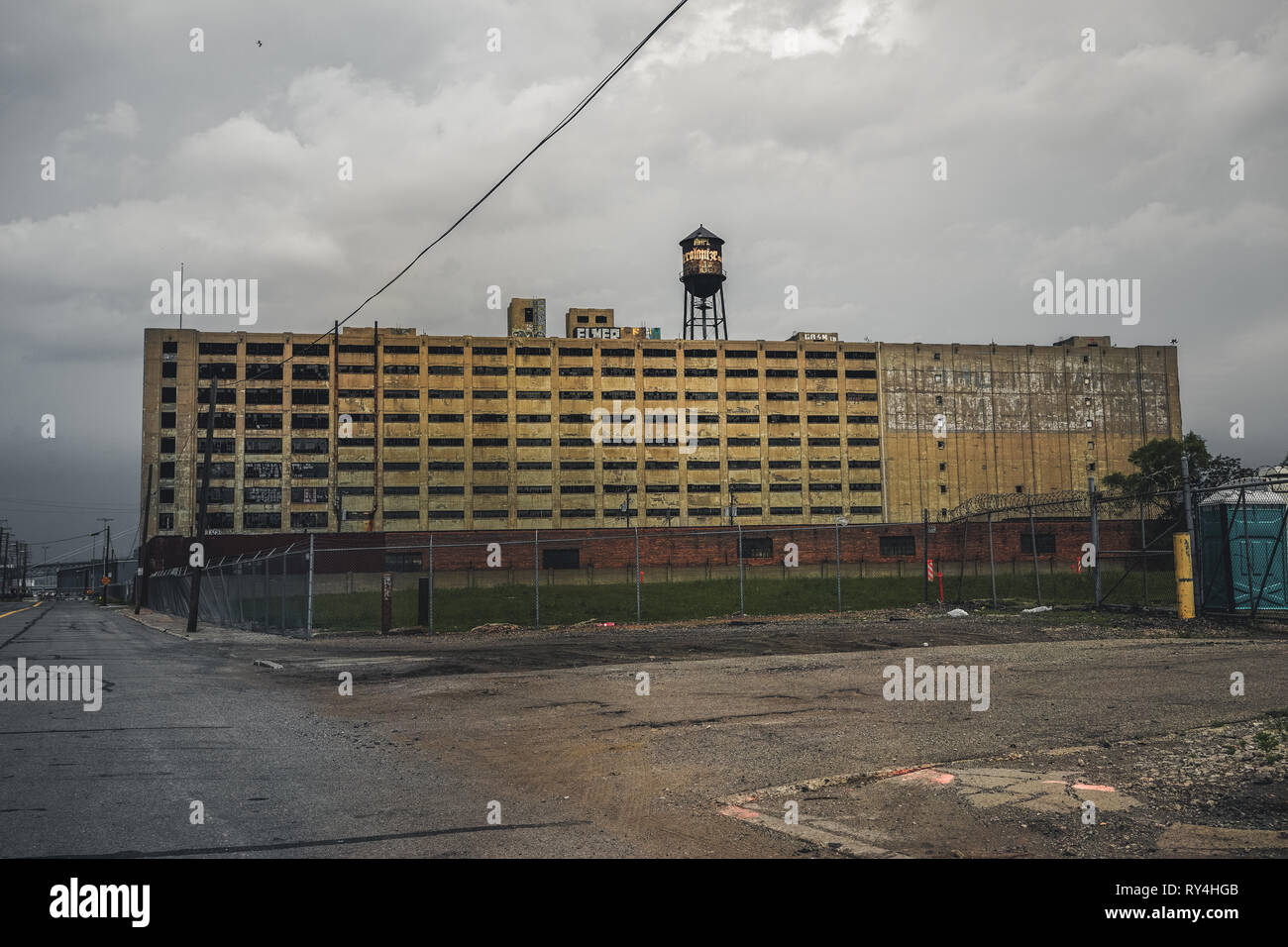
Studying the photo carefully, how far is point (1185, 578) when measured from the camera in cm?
2108

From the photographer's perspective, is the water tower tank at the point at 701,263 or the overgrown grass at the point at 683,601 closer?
the overgrown grass at the point at 683,601

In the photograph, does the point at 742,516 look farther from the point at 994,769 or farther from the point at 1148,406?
the point at 994,769

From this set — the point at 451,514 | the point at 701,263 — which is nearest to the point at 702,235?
the point at 701,263

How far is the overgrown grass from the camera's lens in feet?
92.4

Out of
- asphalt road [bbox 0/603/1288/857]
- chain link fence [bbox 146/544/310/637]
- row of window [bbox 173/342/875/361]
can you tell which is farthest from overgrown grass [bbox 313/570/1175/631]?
row of window [bbox 173/342/875/361]

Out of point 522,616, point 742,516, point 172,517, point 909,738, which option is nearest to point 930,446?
point 742,516

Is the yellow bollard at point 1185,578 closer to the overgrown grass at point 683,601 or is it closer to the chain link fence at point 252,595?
the overgrown grass at point 683,601

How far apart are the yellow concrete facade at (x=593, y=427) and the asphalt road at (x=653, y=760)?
8497 cm


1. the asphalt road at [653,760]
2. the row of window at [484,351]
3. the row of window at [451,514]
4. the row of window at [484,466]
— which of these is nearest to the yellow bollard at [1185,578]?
the asphalt road at [653,760]

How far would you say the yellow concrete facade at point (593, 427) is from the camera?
96.1 metres

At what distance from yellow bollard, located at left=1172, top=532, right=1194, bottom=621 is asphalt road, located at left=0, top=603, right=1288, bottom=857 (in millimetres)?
5971

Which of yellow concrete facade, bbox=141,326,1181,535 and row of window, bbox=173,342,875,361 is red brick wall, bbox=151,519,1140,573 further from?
row of window, bbox=173,342,875,361

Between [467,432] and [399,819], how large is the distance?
3796 inches

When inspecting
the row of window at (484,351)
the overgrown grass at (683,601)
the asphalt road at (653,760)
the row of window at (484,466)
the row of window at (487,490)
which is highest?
the row of window at (484,351)
